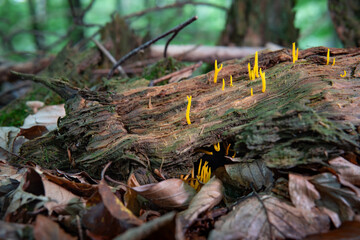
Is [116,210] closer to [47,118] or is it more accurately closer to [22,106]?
[47,118]

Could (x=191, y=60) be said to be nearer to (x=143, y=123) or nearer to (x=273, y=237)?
(x=143, y=123)

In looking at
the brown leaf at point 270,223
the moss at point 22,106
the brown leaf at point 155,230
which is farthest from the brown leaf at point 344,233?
the moss at point 22,106

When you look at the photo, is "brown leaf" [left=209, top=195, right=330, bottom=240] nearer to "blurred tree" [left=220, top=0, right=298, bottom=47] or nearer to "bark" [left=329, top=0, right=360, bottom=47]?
"bark" [left=329, top=0, right=360, bottom=47]

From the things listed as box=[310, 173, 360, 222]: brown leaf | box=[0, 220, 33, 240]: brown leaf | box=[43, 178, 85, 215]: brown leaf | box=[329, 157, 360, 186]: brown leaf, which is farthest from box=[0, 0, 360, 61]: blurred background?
box=[0, 220, 33, 240]: brown leaf

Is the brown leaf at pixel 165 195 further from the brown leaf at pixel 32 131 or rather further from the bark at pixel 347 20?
the bark at pixel 347 20

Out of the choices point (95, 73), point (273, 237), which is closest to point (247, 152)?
point (273, 237)

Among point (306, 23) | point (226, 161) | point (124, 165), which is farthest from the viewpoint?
point (306, 23)
